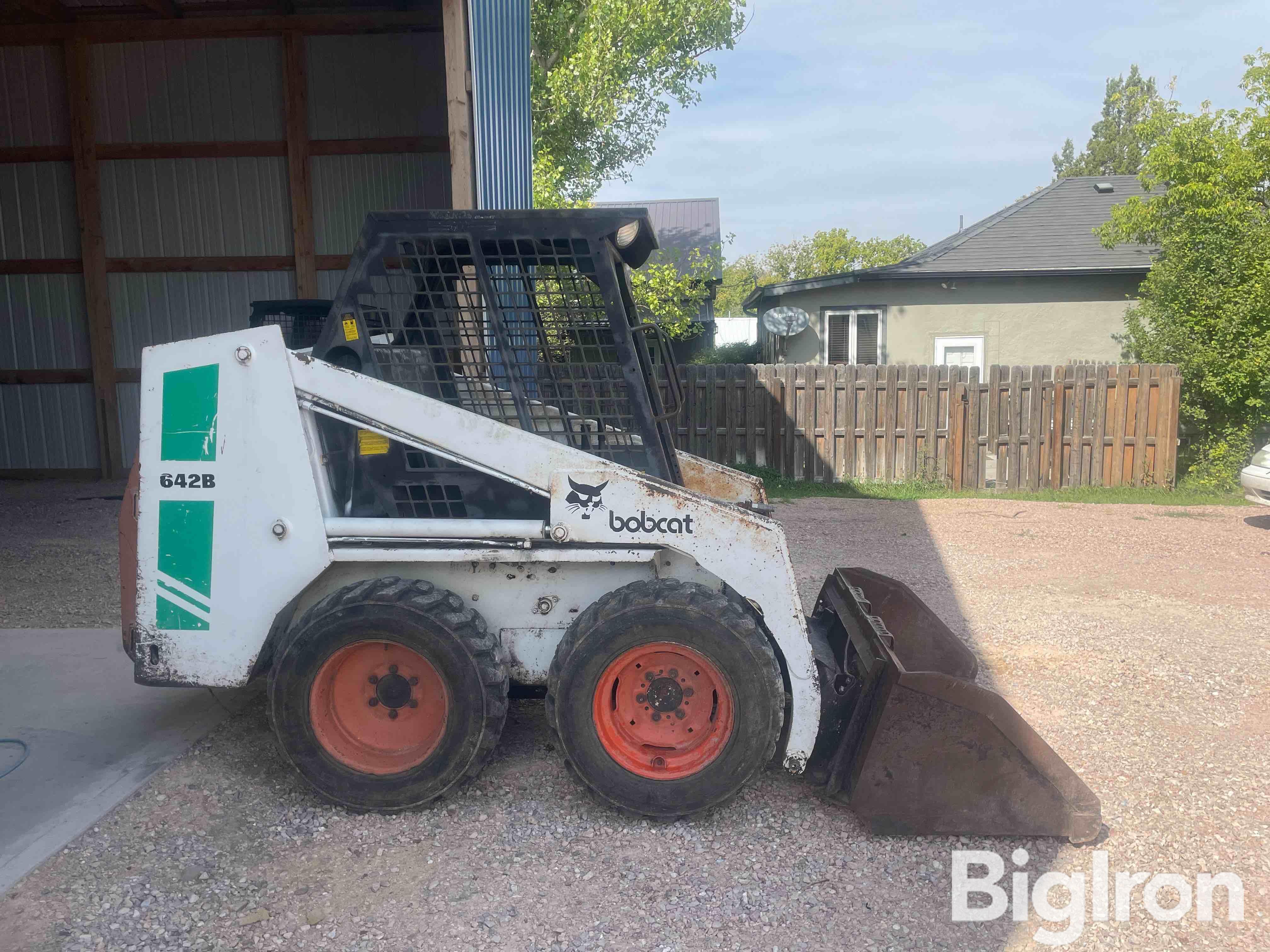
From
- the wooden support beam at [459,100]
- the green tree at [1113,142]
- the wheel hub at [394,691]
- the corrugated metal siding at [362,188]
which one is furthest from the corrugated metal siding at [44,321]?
the green tree at [1113,142]

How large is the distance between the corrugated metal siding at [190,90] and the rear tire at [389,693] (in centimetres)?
1145

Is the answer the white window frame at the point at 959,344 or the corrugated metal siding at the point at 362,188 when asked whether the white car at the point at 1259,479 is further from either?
the corrugated metal siding at the point at 362,188

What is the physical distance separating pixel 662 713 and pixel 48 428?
13.3m

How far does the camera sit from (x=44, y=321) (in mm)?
13742

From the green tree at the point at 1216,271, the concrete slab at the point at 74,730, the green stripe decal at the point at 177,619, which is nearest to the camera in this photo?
the concrete slab at the point at 74,730

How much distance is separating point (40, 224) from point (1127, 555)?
1443 centimetres

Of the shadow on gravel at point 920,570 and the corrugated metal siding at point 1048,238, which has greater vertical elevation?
the corrugated metal siding at point 1048,238

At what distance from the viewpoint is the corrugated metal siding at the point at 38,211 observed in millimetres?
13445

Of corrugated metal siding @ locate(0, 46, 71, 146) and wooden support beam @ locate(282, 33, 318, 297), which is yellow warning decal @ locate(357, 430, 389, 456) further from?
corrugated metal siding @ locate(0, 46, 71, 146)

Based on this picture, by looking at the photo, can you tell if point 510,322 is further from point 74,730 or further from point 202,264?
point 202,264

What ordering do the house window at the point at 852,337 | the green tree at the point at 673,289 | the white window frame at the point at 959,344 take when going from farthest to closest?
the green tree at the point at 673,289 → the house window at the point at 852,337 → the white window frame at the point at 959,344

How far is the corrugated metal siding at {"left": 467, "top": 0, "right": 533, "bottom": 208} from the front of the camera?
309 inches

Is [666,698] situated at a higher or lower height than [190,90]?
lower

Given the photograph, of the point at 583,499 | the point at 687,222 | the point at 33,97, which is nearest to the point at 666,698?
the point at 583,499
